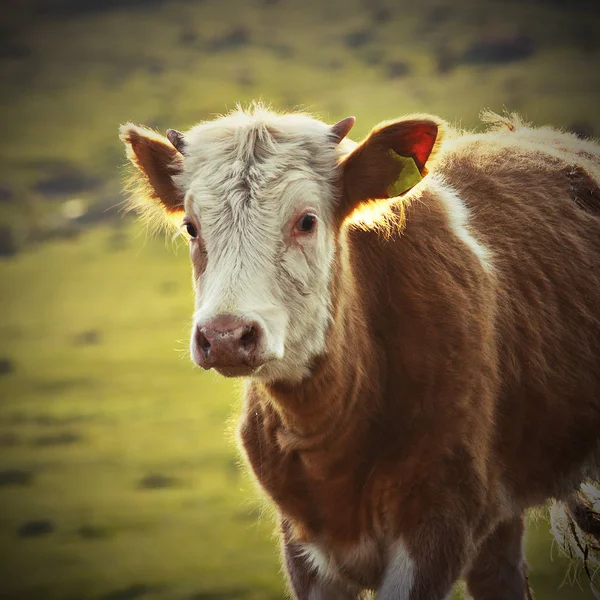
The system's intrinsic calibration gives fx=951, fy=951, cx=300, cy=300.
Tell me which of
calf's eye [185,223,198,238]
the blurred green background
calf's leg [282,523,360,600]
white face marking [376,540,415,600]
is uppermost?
calf's eye [185,223,198,238]

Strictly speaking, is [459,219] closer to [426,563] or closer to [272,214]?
[272,214]

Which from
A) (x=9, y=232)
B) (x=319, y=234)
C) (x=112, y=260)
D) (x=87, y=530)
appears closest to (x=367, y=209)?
(x=319, y=234)

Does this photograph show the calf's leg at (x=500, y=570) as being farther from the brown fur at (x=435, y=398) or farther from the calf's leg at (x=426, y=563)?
the calf's leg at (x=426, y=563)

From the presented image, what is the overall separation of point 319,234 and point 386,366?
29.1 inches

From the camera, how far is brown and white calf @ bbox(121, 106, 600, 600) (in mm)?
3943

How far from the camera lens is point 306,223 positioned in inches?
157

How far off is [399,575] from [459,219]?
1.76 metres

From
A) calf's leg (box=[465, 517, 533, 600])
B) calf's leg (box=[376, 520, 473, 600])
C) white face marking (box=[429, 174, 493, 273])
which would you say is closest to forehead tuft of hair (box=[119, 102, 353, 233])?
white face marking (box=[429, 174, 493, 273])

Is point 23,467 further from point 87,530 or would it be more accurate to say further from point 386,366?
point 386,366

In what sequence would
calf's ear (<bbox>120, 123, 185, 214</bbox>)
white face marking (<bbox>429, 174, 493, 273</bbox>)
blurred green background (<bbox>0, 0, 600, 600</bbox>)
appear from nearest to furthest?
calf's ear (<bbox>120, 123, 185, 214</bbox>)
white face marking (<bbox>429, 174, 493, 273</bbox>)
blurred green background (<bbox>0, 0, 600, 600</bbox>)

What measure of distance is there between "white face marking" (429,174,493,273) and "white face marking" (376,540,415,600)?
4.69 feet

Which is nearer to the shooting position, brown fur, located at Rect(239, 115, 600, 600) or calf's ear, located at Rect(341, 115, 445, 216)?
calf's ear, located at Rect(341, 115, 445, 216)

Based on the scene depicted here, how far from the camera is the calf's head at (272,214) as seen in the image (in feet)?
12.0

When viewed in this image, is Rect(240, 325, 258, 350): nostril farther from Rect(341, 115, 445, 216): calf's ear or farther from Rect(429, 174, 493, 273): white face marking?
Rect(429, 174, 493, 273): white face marking
